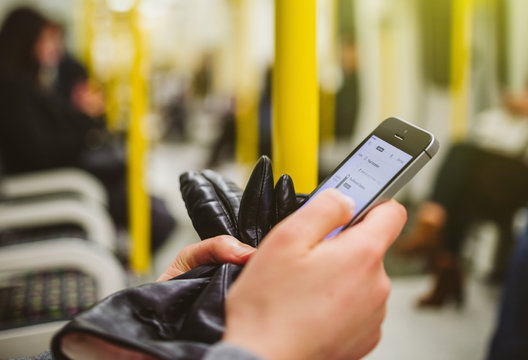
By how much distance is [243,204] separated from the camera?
0.46 m

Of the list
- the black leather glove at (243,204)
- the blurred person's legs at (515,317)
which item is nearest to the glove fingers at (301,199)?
→ the black leather glove at (243,204)

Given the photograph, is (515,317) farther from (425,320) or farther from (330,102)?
(330,102)

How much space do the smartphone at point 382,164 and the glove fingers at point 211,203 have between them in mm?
100

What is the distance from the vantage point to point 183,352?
35 centimetres

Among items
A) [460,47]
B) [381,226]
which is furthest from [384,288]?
[460,47]

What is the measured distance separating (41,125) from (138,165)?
45 centimetres

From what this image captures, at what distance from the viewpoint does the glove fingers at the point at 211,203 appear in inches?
19.2

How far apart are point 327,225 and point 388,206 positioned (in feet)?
0.24

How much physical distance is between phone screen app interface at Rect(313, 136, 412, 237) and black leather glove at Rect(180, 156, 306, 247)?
5 centimetres

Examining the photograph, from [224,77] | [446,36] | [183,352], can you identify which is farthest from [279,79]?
[224,77]

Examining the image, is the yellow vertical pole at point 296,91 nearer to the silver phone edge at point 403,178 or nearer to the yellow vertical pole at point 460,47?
the silver phone edge at point 403,178

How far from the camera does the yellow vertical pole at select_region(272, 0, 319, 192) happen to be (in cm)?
54

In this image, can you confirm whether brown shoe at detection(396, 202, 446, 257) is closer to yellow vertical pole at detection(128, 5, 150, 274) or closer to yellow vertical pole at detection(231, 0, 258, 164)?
yellow vertical pole at detection(128, 5, 150, 274)

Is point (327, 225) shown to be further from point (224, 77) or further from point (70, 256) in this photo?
point (224, 77)
